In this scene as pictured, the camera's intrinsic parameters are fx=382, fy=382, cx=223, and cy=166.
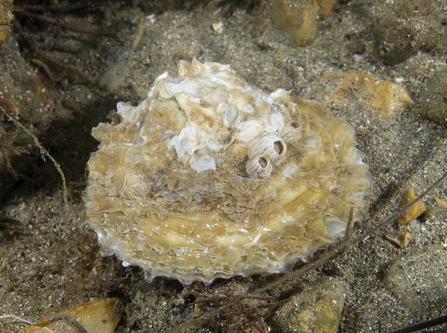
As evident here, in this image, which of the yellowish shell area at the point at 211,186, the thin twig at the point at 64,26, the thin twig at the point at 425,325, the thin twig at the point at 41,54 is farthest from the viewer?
the thin twig at the point at 64,26

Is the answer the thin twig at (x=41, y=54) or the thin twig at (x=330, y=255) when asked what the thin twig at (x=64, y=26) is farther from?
the thin twig at (x=330, y=255)

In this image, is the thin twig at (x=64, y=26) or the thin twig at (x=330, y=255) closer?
the thin twig at (x=330, y=255)

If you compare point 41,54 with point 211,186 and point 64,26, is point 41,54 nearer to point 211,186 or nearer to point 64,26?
point 64,26

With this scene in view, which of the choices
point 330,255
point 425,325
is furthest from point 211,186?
point 425,325

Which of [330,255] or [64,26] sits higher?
[64,26]

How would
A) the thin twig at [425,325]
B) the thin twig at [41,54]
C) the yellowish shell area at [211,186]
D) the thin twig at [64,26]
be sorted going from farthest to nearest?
the thin twig at [64,26] < the thin twig at [41,54] < the yellowish shell area at [211,186] < the thin twig at [425,325]

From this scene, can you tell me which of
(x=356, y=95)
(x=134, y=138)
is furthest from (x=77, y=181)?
(x=356, y=95)

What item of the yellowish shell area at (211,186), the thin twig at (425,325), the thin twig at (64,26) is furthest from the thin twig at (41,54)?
the thin twig at (425,325)

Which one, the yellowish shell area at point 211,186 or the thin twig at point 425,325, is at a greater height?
the yellowish shell area at point 211,186

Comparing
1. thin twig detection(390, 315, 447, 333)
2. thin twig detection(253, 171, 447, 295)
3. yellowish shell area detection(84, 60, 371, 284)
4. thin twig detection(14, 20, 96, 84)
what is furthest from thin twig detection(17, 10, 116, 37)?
thin twig detection(390, 315, 447, 333)

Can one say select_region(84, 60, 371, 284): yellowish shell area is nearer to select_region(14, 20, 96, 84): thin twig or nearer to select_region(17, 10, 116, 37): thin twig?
select_region(14, 20, 96, 84): thin twig
